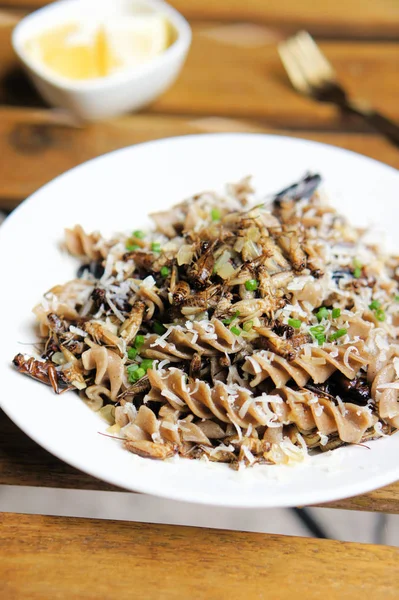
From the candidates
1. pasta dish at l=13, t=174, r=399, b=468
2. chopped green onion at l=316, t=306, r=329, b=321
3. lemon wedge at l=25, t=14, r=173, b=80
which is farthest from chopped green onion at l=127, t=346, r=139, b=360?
lemon wedge at l=25, t=14, r=173, b=80

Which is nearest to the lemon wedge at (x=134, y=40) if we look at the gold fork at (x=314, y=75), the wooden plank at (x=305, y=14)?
the gold fork at (x=314, y=75)

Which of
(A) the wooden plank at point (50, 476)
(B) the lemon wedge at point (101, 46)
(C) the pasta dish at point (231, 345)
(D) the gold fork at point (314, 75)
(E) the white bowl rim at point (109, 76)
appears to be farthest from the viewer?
(D) the gold fork at point (314, 75)

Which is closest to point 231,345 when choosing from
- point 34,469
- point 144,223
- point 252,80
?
point 34,469

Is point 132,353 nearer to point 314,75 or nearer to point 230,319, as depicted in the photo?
point 230,319

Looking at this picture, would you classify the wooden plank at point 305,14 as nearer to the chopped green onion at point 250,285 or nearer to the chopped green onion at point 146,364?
the chopped green onion at point 250,285

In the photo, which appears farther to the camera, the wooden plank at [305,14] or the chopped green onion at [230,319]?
the wooden plank at [305,14]

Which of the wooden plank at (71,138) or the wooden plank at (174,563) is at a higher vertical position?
the wooden plank at (71,138)
